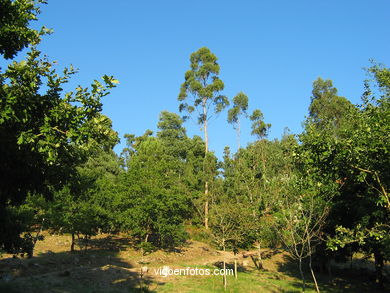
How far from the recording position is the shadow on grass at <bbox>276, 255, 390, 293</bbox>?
22286mm

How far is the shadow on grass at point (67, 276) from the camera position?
17.5 m

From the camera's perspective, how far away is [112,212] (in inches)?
1244

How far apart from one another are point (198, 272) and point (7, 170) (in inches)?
776

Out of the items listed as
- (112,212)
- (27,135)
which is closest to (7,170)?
(27,135)

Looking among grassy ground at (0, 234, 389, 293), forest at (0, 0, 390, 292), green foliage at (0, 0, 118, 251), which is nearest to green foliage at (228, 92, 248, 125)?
forest at (0, 0, 390, 292)

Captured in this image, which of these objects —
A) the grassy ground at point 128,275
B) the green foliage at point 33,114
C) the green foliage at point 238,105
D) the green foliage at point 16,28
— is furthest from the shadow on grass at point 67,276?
the green foliage at point 238,105

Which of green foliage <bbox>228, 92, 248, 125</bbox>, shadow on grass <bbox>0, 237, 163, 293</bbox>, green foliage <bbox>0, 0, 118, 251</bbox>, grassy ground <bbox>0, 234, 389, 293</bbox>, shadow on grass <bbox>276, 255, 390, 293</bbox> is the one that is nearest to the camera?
green foliage <bbox>0, 0, 118, 251</bbox>

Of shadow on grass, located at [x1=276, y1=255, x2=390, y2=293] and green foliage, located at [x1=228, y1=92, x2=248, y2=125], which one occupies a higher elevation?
green foliage, located at [x1=228, y1=92, x2=248, y2=125]

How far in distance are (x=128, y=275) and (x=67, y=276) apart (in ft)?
13.2

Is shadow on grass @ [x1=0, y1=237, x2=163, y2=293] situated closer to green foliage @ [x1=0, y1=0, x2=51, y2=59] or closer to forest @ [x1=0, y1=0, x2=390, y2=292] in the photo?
forest @ [x1=0, y1=0, x2=390, y2=292]

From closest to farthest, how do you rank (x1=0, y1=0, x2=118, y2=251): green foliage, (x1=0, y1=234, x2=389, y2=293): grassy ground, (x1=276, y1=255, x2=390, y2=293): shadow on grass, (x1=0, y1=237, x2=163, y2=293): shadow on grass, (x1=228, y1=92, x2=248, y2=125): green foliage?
(x1=0, y1=0, x2=118, y2=251): green foliage, (x1=0, y1=237, x2=163, y2=293): shadow on grass, (x1=0, y1=234, x2=389, y2=293): grassy ground, (x1=276, y1=255, x2=390, y2=293): shadow on grass, (x1=228, y1=92, x2=248, y2=125): green foliage

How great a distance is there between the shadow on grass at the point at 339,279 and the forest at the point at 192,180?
51cm

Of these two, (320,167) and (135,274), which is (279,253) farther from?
(320,167)

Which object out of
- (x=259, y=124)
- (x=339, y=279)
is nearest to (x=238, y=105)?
(x=259, y=124)
